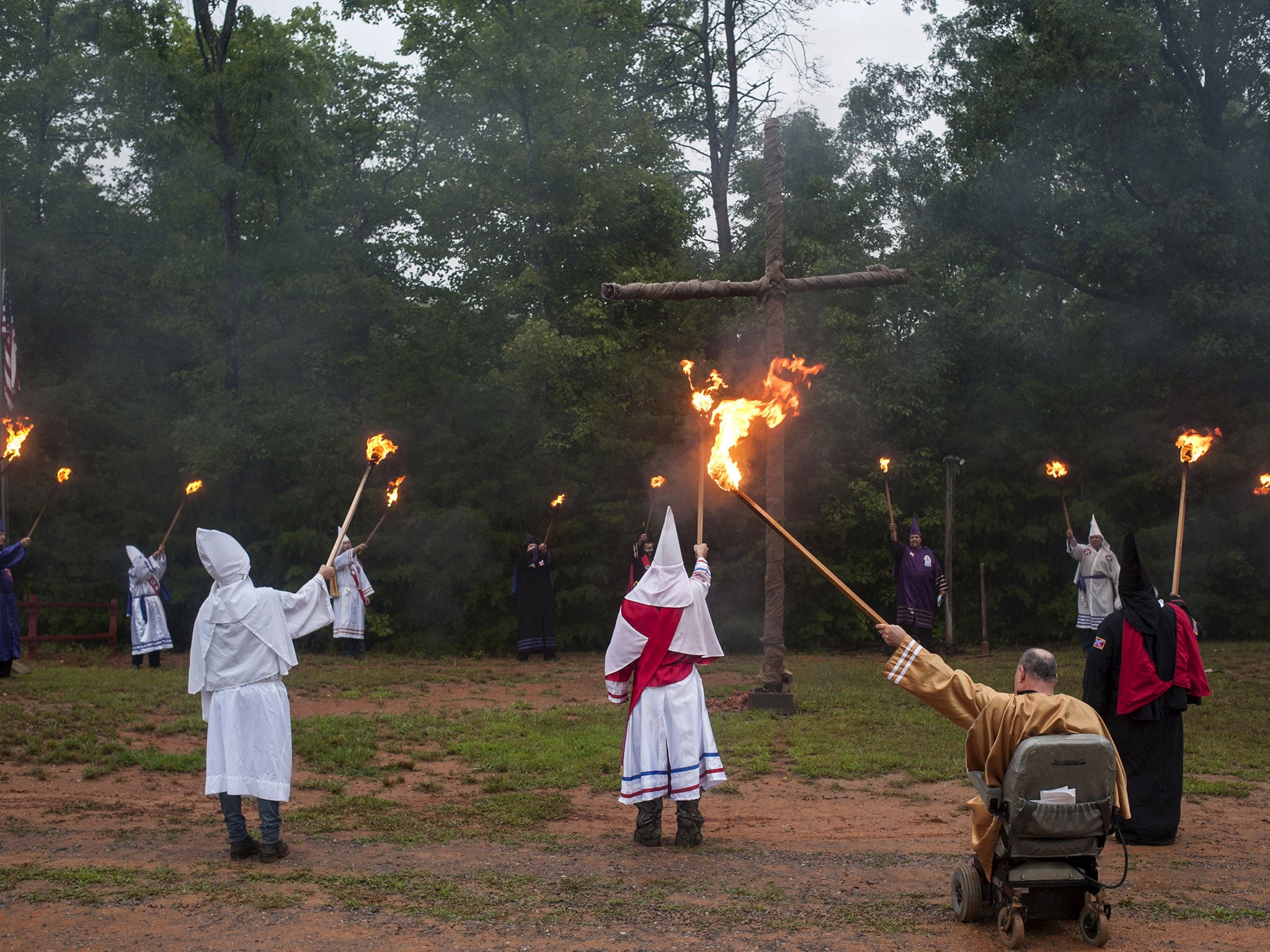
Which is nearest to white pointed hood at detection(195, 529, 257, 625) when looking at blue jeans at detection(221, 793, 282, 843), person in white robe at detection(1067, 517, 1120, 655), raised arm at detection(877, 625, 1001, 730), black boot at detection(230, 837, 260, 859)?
blue jeans at detection(221, 793, 282, 843)

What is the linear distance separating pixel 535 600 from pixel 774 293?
908cm

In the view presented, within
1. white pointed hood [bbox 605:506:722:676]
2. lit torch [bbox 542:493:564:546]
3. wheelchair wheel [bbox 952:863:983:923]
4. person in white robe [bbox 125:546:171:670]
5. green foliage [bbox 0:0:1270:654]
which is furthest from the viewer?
green foliage [bbox 0:0:1270:654]

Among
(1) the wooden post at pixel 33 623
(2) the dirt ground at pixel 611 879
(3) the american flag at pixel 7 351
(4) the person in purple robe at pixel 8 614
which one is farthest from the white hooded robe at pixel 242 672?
(1) the wooden post at pixel 33 623

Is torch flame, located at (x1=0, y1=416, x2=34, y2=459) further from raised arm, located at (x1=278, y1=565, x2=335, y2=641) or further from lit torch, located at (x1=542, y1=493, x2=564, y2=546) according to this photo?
raised arm, located at (x1=278, y1=565, x2=335, y2=641)

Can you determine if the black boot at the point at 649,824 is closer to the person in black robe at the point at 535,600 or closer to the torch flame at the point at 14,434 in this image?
the torch flame at the point at 14,434

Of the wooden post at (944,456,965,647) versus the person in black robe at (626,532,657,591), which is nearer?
the person in black robe at (626,532,657,591)

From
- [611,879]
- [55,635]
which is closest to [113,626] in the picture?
[55,635]

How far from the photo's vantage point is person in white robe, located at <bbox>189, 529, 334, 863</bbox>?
23.1ft

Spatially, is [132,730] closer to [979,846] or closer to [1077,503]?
[979,846]

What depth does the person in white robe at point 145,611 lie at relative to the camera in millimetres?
17609

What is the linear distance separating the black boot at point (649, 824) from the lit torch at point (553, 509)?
11.2m

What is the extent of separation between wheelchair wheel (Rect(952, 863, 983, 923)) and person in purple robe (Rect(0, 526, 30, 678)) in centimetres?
1227

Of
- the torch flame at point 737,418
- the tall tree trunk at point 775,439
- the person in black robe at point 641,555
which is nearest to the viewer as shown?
the torch flame at point 737,418

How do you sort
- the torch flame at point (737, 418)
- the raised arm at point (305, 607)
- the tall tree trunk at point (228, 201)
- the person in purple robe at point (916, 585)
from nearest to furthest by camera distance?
the torch flame at point (737, 418)
the raised arm at point (305, 607)
the person in purple robe at point (916, 585)
the tall tree trunk at point (228, 201)
